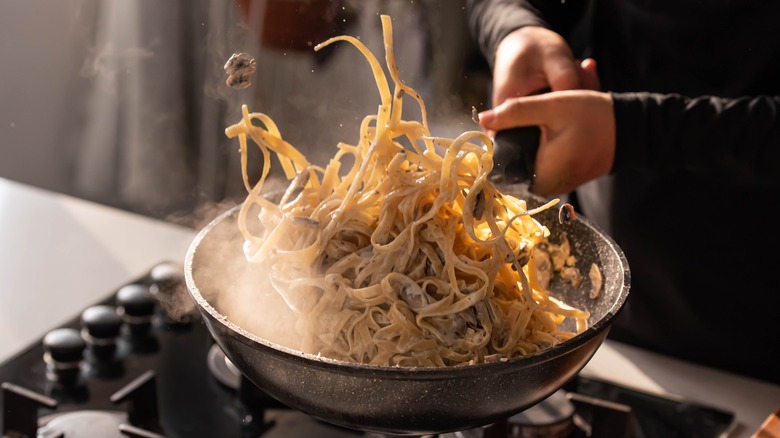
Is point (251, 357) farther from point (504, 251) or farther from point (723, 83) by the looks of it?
point (723, 83)

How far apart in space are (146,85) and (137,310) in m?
2.33

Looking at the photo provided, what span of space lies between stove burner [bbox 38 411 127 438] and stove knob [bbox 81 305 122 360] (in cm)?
18

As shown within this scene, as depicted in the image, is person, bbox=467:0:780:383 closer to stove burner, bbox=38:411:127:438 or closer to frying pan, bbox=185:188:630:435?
frying pan, bbox=185:188:630:435

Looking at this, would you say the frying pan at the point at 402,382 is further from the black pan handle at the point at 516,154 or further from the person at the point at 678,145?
the person at the point at 678,145

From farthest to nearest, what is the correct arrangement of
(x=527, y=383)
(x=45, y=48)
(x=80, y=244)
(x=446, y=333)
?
(x=45, y=48) < (x=80, y=244) < (x=446, y=333) < (x=527, y=383)

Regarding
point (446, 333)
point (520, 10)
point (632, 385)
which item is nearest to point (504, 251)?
point (446, 333)

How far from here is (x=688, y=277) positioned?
1565mm

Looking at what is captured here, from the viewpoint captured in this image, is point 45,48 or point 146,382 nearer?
point 146,382

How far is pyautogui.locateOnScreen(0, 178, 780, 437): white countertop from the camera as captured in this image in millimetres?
1368

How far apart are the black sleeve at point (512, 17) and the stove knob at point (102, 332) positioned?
32.6 inches

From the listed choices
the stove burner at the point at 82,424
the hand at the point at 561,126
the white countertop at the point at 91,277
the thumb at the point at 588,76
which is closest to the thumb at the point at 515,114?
the hand at the point at 561,126

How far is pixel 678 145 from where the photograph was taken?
1271 mm

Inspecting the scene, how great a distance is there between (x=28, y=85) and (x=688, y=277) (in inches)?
114

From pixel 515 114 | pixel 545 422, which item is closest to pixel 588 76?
pixel 515 114
